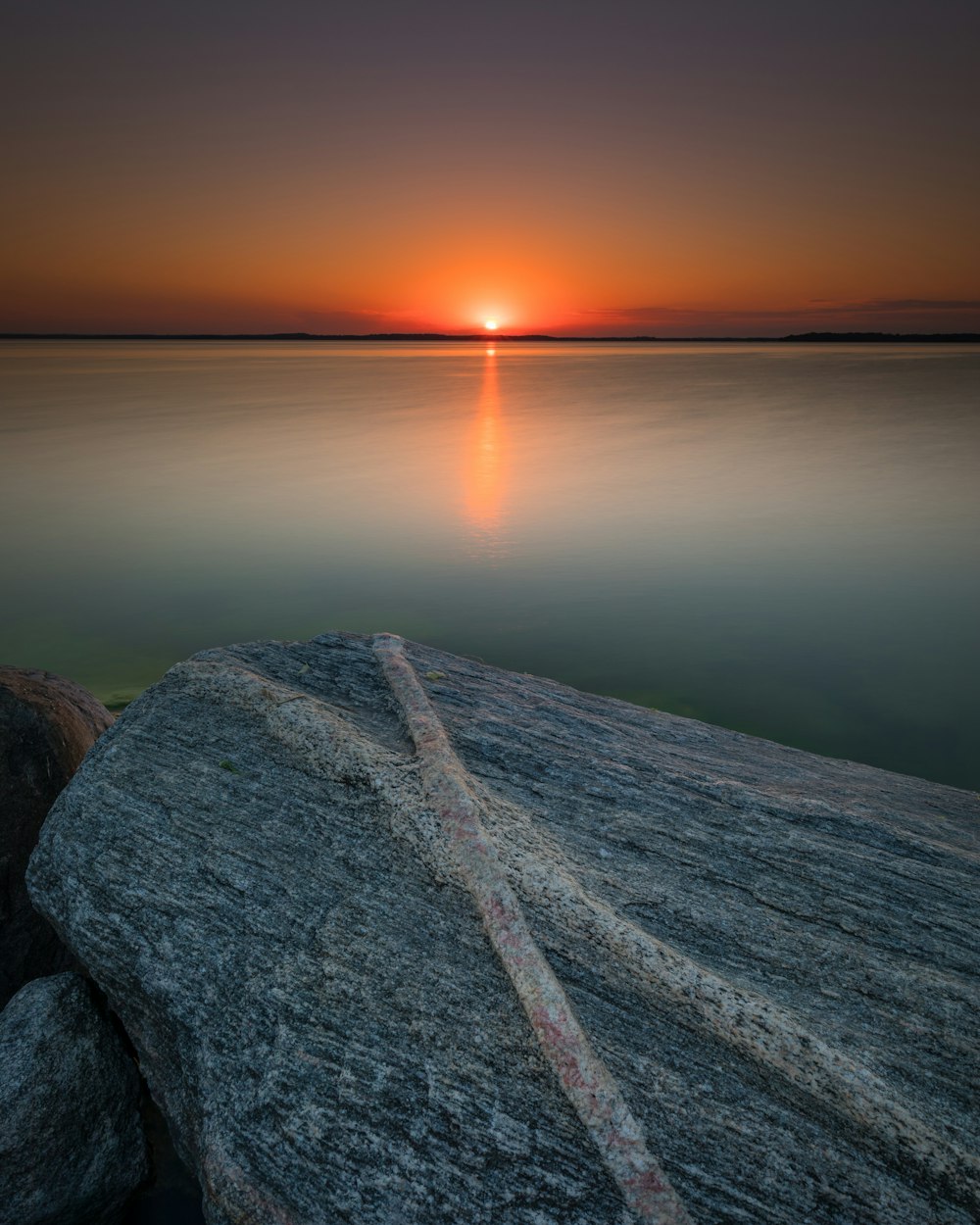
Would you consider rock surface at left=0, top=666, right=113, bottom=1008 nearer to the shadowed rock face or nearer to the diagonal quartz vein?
the shadowed rock face

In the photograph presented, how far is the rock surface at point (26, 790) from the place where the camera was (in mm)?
6383

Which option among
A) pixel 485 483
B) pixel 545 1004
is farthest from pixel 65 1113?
pixel 485 483

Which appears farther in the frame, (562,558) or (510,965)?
(562,558)

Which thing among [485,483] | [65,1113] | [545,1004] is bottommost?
[65,1113]

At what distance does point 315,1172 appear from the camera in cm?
390

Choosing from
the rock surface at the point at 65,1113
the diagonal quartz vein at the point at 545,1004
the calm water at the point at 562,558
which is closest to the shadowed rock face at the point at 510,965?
the diagonal quartz vein at the point at 545,1004

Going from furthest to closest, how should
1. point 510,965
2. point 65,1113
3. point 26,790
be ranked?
point 26,790, point 65,1113, point 510,965

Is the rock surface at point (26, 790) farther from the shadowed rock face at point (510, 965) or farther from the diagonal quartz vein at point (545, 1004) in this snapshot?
the diagonal quartz vein at point (545, 1004)

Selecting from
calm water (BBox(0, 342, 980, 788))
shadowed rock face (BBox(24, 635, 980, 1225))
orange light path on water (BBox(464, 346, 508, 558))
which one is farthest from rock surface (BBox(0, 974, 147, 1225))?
orange light path on water (BBox(464, 346, 508, 558))

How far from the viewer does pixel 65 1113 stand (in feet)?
16.6

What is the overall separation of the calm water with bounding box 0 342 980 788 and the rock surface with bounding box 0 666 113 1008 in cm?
610

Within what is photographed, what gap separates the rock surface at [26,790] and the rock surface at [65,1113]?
0.83 meters

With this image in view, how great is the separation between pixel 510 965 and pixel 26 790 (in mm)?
4509

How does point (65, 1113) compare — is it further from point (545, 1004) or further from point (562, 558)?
point (562, 558)
